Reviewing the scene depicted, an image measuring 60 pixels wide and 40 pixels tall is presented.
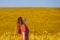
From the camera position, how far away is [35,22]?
1040 millimetres

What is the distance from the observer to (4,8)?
1.23 metres

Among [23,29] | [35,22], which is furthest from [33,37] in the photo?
[23,29]

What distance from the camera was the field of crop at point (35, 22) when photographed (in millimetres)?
880

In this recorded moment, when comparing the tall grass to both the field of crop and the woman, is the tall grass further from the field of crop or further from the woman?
the woman

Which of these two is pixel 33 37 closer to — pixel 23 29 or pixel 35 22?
Answer: pixel 35 22

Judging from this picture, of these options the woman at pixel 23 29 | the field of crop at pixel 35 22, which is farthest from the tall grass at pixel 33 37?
the woman at pixel 23 29

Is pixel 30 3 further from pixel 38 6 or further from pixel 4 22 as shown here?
pixel 4 22

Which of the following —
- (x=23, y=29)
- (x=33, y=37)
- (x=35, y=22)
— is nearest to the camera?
(x=23, y=29)

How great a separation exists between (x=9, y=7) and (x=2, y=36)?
0.41m

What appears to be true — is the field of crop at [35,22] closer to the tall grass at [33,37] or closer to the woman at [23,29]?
the tall grass at [33,37]

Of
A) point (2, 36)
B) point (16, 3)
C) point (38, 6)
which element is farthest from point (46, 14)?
point (2, 36)

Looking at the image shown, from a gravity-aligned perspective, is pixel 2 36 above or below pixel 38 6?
below

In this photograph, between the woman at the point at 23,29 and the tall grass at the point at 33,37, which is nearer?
the woman at the point at 23,29

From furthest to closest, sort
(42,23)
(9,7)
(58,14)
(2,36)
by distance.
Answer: (9,7)
(58,14)
(42,23)
(2,36)
